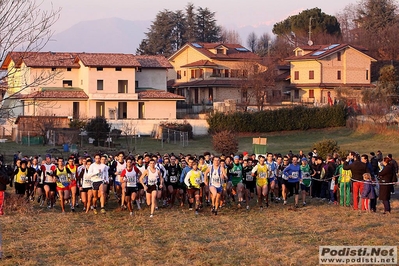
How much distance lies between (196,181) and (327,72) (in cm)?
5489

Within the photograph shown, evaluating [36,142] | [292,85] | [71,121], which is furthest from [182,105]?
[36,142]

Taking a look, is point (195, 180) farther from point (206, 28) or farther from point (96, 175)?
point (206, 28)

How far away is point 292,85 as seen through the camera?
74.4m

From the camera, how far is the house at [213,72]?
7344 centimetres

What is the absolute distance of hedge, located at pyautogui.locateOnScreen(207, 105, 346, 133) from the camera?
188 ft

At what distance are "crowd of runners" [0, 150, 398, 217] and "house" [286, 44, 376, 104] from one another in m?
49.8

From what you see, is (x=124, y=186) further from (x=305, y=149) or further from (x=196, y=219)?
(x=305, y=149)

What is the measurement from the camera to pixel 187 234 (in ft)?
53.2

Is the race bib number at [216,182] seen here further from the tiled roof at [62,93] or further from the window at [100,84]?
the window at [100,84]

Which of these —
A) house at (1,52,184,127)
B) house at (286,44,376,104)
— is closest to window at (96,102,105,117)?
house at (1,52,184,127)

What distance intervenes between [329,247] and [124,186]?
738cm

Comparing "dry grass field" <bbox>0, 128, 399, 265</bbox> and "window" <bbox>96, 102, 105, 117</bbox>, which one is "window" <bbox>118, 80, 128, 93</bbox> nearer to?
"window" <bbox>96, 102, 105, 117</bbox>

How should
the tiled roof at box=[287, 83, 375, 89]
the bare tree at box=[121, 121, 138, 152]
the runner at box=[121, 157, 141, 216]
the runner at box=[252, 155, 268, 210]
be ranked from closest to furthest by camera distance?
the runner at box=[121, 157, 141, 216], the runner at box=[252, 155, 268, 210], the bare tree at box=[121, 121, 138, 152], the tiled roof at box=[287, 83, 375, 89]

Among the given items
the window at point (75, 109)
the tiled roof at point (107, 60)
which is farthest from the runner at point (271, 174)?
the tiled roof at point (107, 60)
